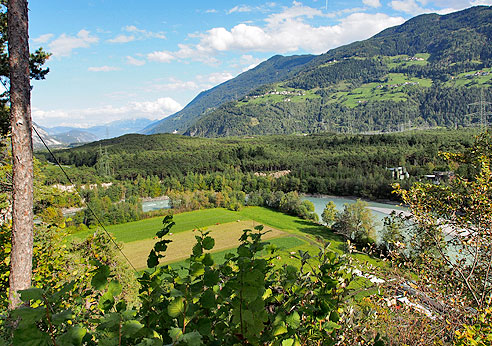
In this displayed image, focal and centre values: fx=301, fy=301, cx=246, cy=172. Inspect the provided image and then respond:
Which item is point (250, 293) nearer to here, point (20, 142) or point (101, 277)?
point (101, 277)

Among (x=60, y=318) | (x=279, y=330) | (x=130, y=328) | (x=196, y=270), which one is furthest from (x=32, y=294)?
(x=279, y=330)

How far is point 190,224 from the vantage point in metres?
50.5

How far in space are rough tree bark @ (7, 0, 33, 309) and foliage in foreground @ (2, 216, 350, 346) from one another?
159 inches

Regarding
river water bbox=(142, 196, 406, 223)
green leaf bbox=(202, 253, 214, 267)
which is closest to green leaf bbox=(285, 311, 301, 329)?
green leaf bbox=(202, 253, 214, 267)

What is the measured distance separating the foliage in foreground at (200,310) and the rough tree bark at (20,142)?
4.03m

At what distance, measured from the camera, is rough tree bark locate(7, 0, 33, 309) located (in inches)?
185

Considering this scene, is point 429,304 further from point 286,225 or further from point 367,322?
point 286,225

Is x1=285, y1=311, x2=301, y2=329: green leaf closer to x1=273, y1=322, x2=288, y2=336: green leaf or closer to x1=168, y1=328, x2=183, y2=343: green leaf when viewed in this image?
x1=273, y1=322, x2=288, y2=336: green leaf

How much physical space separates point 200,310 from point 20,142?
16.1 feet

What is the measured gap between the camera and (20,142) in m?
4.84

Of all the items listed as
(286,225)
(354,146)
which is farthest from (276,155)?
(286,225)

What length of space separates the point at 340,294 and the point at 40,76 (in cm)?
999

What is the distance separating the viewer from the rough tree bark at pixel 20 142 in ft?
15.5

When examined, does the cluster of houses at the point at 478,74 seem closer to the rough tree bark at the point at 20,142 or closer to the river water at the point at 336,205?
the river water at the point at 336,205
